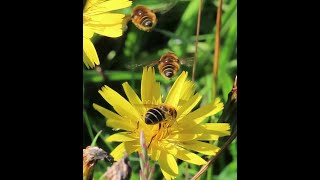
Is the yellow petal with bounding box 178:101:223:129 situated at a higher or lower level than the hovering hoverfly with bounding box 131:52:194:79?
lower

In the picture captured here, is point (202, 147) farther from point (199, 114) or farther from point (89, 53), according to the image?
point (89, 53)

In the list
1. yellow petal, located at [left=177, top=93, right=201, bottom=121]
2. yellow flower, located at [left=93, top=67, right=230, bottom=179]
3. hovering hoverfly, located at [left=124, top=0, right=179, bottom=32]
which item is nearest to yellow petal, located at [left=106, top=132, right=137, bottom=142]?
yellow flower, located at [left=93, top=67, right=230, bottom=179]

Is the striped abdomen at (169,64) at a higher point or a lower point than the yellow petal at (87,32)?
lower

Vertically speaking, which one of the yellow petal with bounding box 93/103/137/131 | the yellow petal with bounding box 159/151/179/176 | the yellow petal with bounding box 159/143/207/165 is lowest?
the yellow petal with bounding box 159/151/179/176

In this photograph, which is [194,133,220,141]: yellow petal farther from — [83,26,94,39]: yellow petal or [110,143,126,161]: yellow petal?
[83,26,94,39]: yellow petal

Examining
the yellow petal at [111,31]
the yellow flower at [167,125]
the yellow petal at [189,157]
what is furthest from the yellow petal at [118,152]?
the yellow petal at [111,31]

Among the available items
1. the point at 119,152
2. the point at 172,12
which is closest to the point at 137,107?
the point at 119,152

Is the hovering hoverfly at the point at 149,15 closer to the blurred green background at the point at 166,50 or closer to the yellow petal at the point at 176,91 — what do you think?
the blurred green background at the point at 166,50
